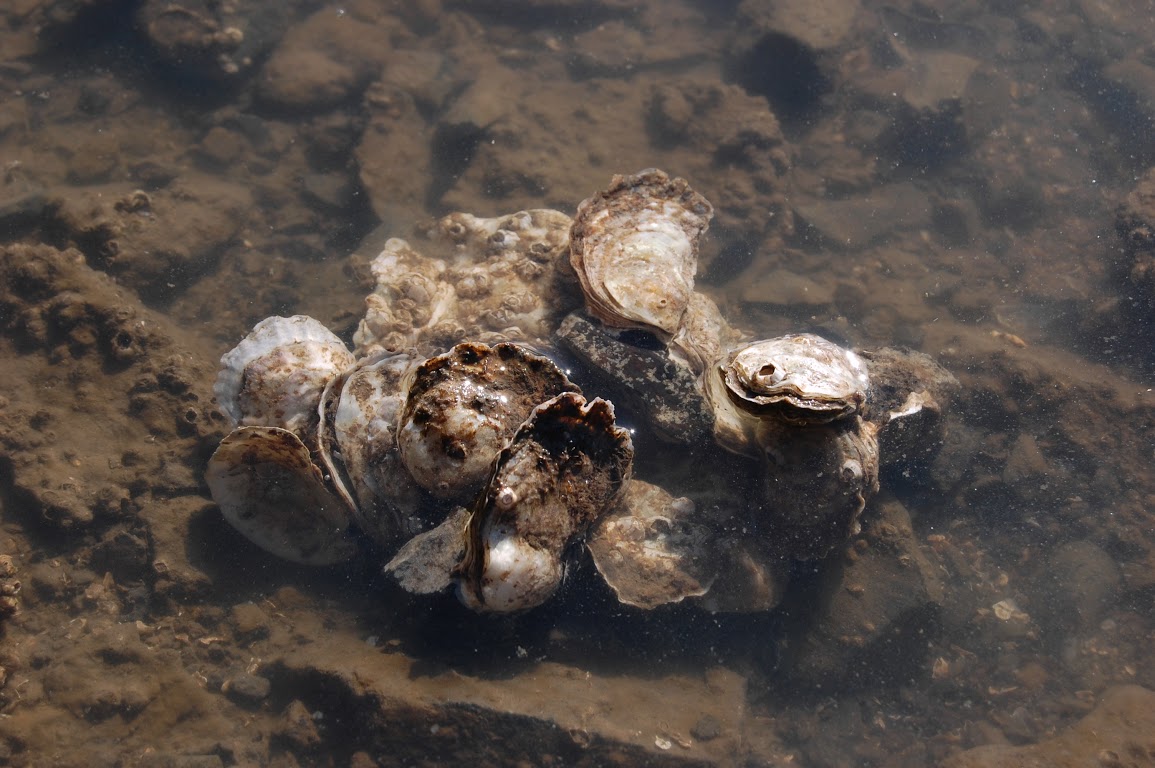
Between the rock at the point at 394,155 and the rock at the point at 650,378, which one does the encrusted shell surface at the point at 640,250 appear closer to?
the rock at the point at 650,378

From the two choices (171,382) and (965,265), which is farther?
(965,265)

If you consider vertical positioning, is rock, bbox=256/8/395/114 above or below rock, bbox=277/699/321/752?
above

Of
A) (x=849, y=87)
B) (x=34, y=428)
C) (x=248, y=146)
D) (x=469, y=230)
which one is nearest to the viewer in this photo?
(x=34, y=428)

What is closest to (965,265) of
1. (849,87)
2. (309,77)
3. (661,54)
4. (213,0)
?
(849,87)

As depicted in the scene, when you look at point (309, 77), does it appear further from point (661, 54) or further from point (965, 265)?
point (965, 265)

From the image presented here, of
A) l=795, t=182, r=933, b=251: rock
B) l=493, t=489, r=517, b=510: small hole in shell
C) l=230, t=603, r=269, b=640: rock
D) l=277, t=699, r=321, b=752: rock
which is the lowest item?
l=277, t=699, r=321, b=752: rock

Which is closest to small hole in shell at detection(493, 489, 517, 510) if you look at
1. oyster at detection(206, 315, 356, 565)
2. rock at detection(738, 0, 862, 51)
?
oyster at detection(206, 315, 356, 565)

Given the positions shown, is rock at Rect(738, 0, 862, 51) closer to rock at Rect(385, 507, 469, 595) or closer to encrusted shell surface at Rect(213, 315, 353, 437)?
encrusted shell surface at Rect(213, 315, 353, 437)
